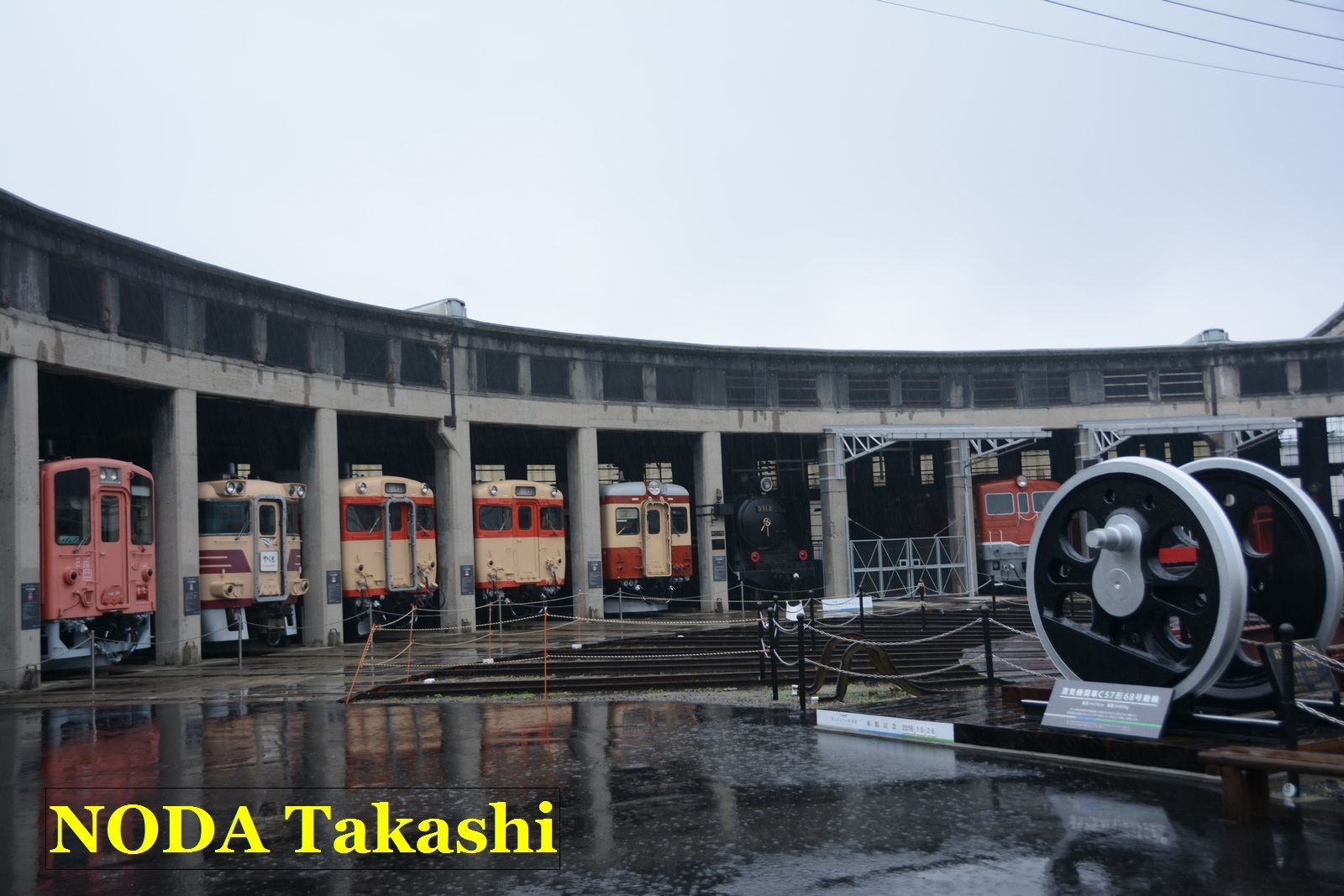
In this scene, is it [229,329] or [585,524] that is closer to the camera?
[229,329]

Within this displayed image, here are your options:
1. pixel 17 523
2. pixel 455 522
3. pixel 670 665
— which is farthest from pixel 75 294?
pixel 670 665

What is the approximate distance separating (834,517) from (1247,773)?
2632 centimetres

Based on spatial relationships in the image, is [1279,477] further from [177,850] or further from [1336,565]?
[177,850]

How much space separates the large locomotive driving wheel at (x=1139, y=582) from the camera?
313 inches

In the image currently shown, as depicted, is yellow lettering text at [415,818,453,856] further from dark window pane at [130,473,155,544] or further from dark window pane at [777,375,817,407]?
dark window pane at [777,375,817,407]

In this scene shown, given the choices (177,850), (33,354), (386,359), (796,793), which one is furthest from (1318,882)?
(386,359)

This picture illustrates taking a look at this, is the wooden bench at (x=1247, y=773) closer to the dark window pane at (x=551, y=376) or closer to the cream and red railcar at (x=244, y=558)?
the cream and red railcar at (x=244, y=558)

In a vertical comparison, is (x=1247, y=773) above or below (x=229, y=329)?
below

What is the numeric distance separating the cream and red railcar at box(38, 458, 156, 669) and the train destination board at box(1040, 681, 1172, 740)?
15215mm

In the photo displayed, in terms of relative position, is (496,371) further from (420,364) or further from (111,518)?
(111,518)

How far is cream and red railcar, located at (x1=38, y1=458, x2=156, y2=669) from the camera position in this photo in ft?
59.7

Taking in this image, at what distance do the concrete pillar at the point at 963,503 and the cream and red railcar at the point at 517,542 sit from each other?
1222 cm

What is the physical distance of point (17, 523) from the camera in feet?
56.4

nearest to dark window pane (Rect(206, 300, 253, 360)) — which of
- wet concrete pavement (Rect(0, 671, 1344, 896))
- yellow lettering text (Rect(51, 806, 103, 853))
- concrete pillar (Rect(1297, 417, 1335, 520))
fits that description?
wet concrete pavement (Rect(0, 671, 1344, 896))
